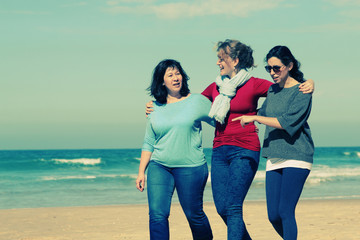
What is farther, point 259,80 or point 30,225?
point 30,225

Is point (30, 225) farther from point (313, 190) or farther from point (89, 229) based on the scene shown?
point (313, 190)

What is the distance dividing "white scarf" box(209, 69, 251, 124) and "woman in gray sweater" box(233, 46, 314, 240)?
21 cm

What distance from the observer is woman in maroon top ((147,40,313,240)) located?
4531 millimetres

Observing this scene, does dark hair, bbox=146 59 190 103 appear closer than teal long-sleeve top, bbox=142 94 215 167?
No

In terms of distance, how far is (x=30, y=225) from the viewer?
9.77 meters

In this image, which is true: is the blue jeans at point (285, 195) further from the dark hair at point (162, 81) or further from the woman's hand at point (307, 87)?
the dark hair at point (162, 81)

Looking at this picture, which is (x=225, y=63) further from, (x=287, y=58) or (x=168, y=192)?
(x=168, y=192)

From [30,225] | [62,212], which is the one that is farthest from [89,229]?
[62,212]

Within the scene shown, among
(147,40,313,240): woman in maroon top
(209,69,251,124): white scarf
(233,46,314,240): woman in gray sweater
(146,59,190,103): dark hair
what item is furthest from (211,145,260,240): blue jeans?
(146,59,190,103): dark hair

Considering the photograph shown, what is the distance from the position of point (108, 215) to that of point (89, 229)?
1.65 m

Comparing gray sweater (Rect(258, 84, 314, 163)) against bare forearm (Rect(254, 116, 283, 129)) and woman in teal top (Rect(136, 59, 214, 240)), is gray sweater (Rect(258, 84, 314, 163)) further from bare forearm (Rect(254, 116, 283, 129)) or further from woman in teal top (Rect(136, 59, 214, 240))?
woman in teal top (Rect(136, 59, 214, 240))

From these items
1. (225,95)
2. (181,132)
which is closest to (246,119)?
(225,95)

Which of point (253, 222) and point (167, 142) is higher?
Answer: point (167, 142)

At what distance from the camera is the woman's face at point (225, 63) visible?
4668 millimetres
